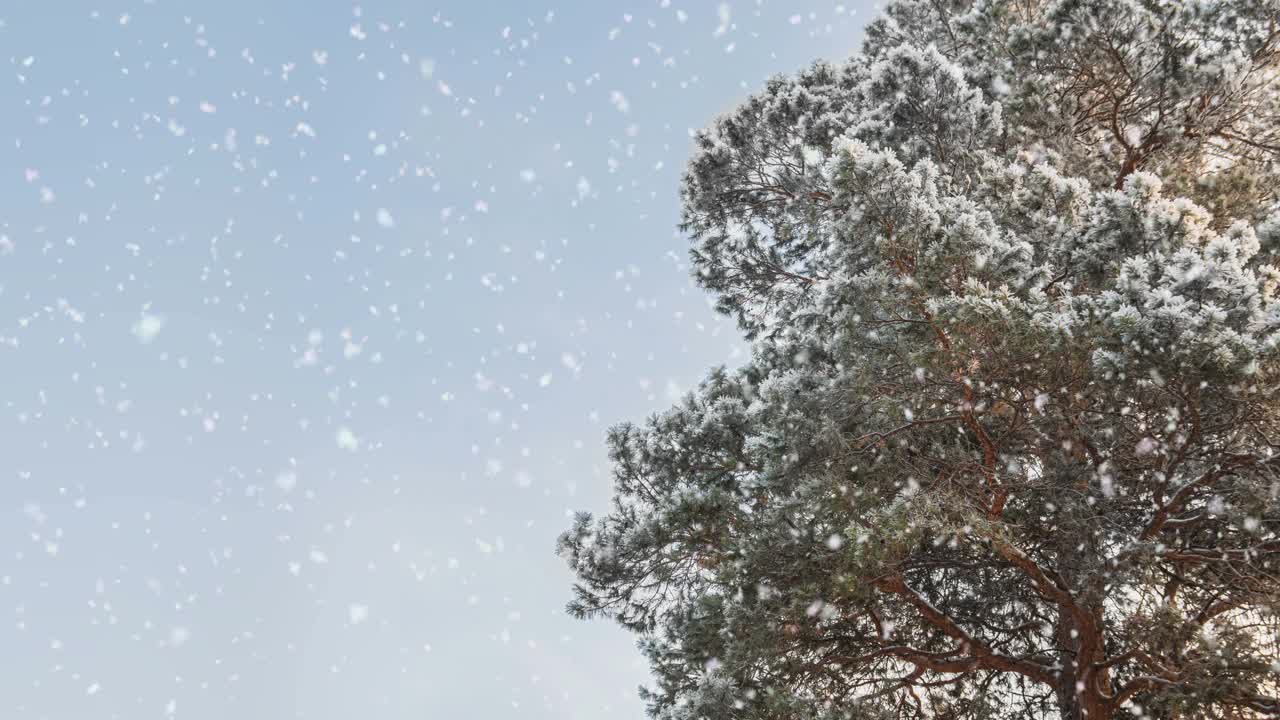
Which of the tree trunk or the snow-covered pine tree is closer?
the snow-covered pine tree

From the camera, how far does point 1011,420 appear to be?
5.54 meters

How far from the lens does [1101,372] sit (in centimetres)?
440

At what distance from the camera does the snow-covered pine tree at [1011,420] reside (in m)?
4.53

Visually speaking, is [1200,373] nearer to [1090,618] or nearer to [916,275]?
[916,275]

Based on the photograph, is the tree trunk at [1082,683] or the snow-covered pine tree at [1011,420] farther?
the tree trunk at [1082,683]

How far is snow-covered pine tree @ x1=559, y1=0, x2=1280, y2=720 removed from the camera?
453 centimetres

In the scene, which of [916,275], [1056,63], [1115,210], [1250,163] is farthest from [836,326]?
[1250,163]

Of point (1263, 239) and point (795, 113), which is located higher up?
point (795, 113)

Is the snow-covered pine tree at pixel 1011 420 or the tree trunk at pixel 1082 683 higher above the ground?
the snow-covered pine tree at pixel 1011 420

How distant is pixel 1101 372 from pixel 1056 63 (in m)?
3.62

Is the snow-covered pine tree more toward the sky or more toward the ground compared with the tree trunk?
more toward the sky

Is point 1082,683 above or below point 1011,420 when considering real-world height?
below

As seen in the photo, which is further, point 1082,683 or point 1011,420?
point 1011,420

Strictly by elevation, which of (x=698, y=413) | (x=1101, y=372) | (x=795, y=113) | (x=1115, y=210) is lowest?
(x=1101, y=372)
